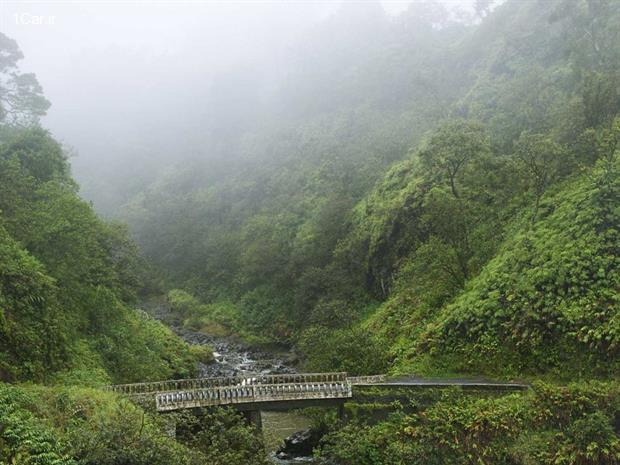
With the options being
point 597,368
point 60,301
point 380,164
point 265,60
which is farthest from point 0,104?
point 265,60

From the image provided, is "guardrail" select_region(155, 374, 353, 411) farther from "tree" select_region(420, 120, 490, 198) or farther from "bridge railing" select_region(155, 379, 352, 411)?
"tree" select_region(420, 120, 490, 198)

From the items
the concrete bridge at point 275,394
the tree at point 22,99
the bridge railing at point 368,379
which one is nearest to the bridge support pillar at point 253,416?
the concrete bridge at point 275,394

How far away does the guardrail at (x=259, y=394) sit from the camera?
25091 mm

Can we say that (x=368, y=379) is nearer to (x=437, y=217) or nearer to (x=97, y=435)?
(x=97, y=435)

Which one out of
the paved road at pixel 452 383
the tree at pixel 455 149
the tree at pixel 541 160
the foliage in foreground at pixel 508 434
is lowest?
the foliage in foreground at pixel 508 434

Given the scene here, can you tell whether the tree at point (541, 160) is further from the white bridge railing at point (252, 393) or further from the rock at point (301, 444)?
the rock at point (301, 444)


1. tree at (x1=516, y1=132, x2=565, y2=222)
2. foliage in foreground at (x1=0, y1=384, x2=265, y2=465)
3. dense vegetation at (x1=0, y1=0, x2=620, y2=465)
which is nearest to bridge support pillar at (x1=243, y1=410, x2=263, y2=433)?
dense vegetation at (x1=0, y1=0, x2=620, y2=465)

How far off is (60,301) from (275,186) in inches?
2216

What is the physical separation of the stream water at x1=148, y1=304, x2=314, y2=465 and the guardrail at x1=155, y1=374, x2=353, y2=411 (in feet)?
9.66

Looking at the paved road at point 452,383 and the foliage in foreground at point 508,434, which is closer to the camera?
the foliage in foreground at point 508,434

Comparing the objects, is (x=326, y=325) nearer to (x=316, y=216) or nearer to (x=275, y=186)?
(x=316, y=216)

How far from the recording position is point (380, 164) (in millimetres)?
66688

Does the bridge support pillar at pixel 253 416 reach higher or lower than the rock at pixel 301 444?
higher

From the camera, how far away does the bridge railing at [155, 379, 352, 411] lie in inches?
988
